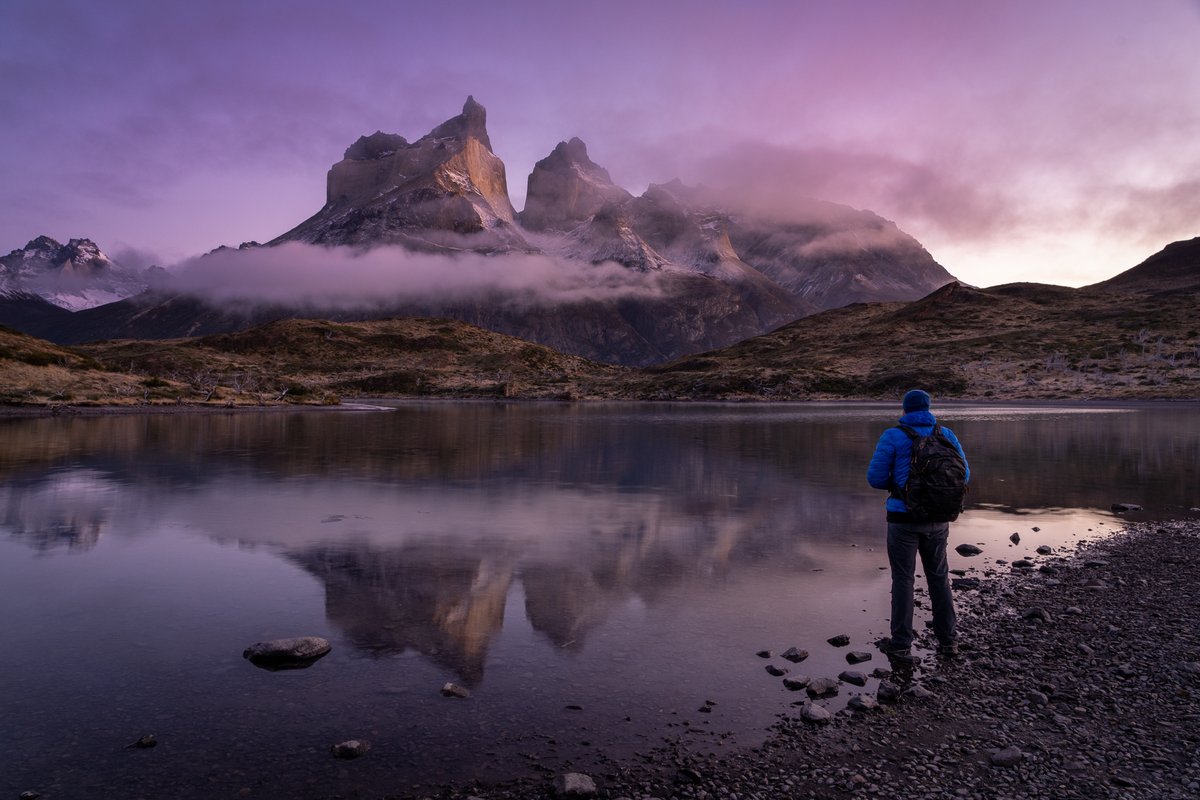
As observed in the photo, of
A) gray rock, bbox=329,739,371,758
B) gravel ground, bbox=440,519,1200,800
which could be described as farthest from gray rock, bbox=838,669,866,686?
gray rock, bbox=329,739,371,758

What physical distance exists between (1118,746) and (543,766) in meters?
6.70

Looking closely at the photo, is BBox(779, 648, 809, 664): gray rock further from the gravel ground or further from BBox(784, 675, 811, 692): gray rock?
the gravel ground

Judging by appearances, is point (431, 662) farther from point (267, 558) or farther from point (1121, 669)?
point (1121, 669)

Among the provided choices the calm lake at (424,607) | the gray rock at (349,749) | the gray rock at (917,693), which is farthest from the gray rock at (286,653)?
the gray rock at (917,693)

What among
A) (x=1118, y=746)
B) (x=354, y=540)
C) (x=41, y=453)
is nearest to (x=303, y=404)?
(x=41, y=453)

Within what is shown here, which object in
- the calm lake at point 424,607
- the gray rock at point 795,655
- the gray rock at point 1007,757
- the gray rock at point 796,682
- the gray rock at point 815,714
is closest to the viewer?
the gray rock at point 1007,757

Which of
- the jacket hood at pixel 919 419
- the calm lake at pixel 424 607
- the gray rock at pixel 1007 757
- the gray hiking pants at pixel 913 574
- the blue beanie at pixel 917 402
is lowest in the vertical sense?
the calm lake at pixel 424 607

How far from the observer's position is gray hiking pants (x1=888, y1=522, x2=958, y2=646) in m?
11.4

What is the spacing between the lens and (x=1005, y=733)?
8.55 metres

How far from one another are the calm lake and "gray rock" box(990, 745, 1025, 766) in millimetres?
2016

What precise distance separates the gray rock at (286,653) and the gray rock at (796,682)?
703 centimetres

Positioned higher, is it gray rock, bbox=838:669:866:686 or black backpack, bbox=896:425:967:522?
black backpack, bbox=896:425:967:522

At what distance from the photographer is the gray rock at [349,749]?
7.89 meters

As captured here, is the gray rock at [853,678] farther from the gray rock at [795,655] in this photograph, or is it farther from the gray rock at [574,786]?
the gray rock at [574,786]
